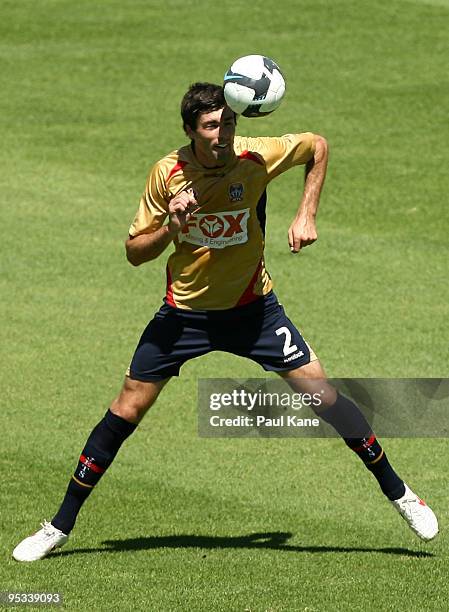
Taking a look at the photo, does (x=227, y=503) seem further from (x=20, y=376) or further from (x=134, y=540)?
(x=20, y=376)

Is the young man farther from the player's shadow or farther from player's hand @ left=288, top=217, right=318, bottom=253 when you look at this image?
the player's shadow

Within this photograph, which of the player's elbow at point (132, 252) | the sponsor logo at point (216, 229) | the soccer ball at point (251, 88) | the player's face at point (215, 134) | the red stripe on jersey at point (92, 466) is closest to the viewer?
the soccer ball at point (251, 88)

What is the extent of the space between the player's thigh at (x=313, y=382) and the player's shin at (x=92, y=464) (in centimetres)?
103

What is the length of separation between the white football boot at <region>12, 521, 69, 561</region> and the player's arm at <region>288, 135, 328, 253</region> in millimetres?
2248

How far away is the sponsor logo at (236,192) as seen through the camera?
809cm

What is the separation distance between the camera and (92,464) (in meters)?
8.45

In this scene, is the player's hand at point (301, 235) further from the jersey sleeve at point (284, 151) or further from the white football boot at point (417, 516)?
the white football boot at point (417, 516)

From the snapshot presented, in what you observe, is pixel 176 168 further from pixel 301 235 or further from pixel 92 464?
pixel 92 464

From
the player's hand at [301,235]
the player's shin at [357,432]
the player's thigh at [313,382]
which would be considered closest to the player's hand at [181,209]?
the player's hand at [301,235]

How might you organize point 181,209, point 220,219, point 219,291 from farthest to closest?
point 219,291, point 220,219, point 181,209

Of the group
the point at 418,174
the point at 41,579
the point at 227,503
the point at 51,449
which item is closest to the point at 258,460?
the point at 227,503

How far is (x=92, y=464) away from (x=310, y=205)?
2.08m

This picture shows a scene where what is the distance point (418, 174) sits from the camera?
1712 centimetres

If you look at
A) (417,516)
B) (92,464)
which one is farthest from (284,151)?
(417,516)
